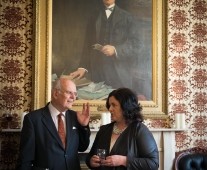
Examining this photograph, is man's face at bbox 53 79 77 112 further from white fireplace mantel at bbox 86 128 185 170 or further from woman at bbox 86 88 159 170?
white fireplace mantel at bbox 86 128 185 170

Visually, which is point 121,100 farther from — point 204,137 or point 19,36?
point 204,137

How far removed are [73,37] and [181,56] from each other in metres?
1.44

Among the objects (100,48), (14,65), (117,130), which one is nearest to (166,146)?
(100,48)

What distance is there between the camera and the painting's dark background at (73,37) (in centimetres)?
377

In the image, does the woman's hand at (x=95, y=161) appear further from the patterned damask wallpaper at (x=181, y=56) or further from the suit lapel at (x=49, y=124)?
the patterned damask wallpaper at (x=181, y=56)

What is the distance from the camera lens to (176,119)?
13.0 feet

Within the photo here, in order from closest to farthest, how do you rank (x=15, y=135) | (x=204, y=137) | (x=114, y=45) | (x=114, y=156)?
(x=114, y=156), (x=15, y=135), (x=114, y=45), (x=204, y=137)

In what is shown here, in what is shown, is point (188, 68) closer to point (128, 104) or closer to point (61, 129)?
point (128, 104)

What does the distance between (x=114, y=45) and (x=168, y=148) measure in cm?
144

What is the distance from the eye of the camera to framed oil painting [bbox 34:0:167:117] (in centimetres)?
372

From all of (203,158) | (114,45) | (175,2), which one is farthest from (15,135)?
(175,2)

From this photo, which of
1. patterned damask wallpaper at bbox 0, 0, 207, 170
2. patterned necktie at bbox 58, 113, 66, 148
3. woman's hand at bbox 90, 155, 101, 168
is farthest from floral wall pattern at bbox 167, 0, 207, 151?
woman's hand at bbox 90, 155, 101, 168

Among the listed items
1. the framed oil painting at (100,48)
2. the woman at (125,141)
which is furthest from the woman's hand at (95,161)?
the framed oil painting at (100,48)

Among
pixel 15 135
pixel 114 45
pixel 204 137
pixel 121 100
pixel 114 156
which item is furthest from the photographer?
pixel 204 137
